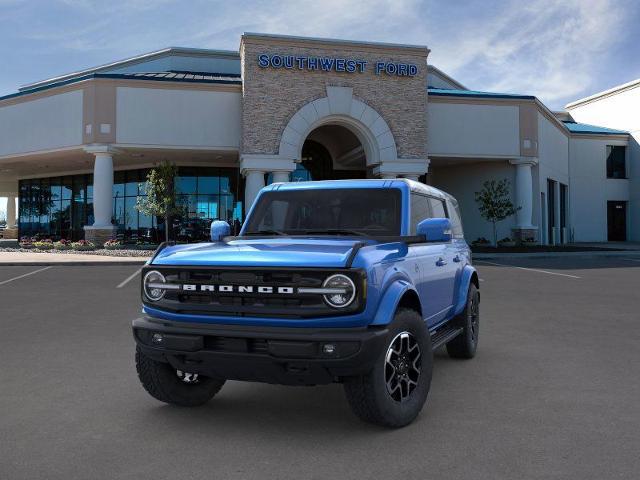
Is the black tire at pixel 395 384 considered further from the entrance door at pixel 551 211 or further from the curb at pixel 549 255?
the entrance door at pixel 551 211

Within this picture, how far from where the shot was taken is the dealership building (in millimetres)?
27922

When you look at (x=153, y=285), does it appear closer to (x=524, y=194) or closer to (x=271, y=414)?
(x=271, y=414)

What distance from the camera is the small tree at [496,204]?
101ft

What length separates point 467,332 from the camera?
6.36m

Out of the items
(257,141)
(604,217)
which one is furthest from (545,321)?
(604,217)

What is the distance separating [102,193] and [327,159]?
13.7 meters

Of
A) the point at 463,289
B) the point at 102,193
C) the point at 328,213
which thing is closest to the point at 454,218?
the point at 463,289

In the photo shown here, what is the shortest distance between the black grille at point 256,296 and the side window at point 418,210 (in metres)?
1.60

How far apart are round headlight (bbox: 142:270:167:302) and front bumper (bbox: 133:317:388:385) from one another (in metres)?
0.33

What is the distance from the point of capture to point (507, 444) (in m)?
3.92

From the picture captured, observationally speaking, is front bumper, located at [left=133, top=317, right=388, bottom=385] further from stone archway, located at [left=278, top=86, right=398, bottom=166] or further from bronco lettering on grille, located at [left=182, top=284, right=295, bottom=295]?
stone archway, located at [left=278, top=86, right=398, bottom=166]

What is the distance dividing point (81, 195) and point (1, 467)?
37.9 meters

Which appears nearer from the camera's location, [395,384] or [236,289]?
[236,289]

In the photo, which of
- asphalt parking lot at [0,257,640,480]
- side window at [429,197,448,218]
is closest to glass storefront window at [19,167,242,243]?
asphalt parking lot at [0,257,640,480]
